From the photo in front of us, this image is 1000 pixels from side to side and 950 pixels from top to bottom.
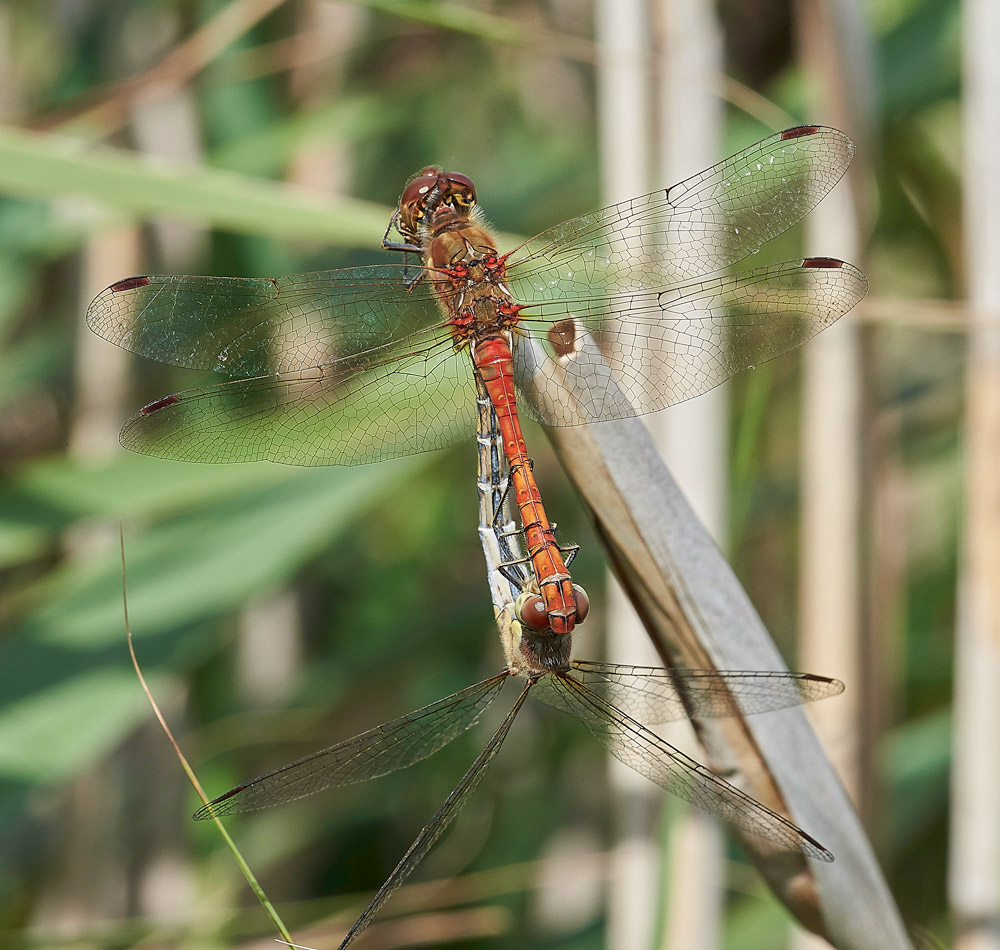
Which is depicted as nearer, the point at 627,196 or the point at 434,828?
the point at 434,828

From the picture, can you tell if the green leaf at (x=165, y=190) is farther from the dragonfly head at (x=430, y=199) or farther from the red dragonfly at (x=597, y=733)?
the red dragonfly at (x=597, y=733)

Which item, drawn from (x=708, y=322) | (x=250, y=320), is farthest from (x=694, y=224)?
(x=250, y=320)

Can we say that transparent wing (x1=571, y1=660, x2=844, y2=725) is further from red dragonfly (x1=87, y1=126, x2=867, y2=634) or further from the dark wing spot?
the dark wing spot

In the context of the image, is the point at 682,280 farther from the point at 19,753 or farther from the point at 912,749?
the point at 912,749

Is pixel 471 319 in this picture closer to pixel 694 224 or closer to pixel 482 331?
pixel 482 331

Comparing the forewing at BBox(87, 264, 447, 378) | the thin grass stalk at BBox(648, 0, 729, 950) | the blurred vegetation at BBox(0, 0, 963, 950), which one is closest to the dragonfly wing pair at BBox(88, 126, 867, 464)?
the forewing at BBox(87, 264, 447, 378)

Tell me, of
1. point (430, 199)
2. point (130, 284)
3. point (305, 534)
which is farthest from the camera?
point (305, 534)

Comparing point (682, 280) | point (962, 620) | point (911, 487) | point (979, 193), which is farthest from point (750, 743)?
point (911, 487)
